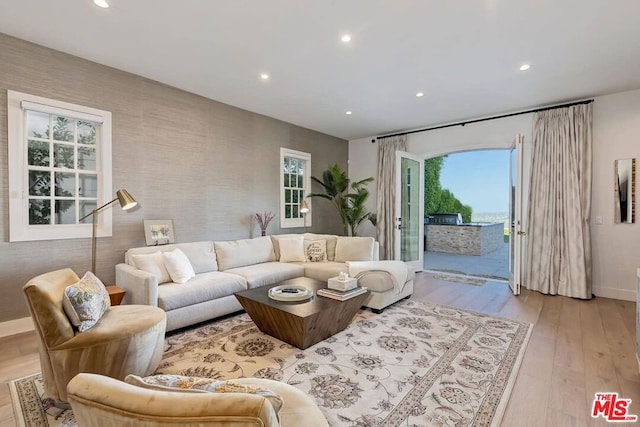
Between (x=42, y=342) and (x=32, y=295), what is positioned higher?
(x=32, y=295)

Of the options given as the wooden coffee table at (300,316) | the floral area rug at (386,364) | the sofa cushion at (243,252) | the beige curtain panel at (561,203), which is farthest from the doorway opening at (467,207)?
the wooden coffee table at (300,316)

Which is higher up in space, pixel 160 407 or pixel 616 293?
pixel 160 407

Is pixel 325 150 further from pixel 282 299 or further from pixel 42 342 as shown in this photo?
pixel 42 342

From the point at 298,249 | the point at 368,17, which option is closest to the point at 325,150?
the point at 298,249

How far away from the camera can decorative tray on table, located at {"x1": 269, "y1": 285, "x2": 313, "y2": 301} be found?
109 inches

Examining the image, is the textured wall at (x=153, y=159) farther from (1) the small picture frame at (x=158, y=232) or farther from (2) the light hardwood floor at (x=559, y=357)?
(2) the light hardwood floor at (x=559, y=357)

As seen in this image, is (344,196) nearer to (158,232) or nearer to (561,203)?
(561,203)

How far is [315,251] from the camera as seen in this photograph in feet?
15.0

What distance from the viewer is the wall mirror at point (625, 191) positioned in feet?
13.4

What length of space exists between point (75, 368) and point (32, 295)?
50 centimetres

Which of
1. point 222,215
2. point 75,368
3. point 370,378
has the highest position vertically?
point 222,215

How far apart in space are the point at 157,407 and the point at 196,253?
10.7 feet

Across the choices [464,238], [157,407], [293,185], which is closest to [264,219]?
[293,185]

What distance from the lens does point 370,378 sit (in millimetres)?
2176
